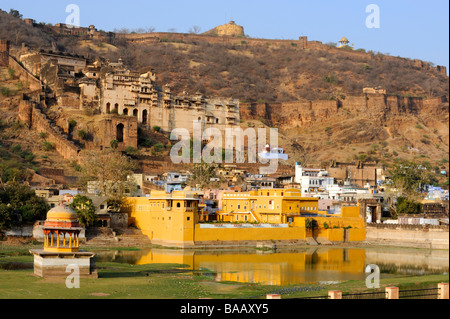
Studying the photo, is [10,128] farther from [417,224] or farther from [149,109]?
[417,224]

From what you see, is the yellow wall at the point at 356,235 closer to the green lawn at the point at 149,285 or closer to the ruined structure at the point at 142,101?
the green lawn at the point at 149,285

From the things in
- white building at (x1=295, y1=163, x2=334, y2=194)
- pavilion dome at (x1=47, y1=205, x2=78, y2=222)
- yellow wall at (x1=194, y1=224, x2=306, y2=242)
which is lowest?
yellow wall at (x1=194, y1=224, x2=306, y2=242)

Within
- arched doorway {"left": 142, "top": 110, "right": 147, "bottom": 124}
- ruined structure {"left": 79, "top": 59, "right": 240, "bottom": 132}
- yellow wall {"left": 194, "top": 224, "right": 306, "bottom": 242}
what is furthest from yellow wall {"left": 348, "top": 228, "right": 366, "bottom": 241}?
arched doorway {"left": 142, "top": 110, "right": 147, "bottom": 124}

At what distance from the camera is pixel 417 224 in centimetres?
5256

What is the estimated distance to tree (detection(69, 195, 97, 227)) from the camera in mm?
46938

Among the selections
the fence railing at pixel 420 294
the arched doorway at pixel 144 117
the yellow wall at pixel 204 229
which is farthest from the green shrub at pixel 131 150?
the fence railing at pixel 420 294

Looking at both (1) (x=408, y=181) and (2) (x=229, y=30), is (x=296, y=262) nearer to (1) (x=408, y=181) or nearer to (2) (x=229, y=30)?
(1) (x=408, y=181)

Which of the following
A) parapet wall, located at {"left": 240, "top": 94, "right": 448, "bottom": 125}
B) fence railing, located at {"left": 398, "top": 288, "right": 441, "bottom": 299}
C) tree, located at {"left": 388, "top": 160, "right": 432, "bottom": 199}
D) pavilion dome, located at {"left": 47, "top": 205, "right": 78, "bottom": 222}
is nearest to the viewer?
fence railing, located at {"left": 398, "top": 288, "right": 441, "bottom": 299}

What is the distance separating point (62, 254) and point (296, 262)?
46.1 ft

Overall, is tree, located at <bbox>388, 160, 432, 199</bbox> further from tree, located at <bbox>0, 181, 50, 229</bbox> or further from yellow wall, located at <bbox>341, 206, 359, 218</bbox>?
tree, located at <bbox>0, 181, 50, 229</bbox>

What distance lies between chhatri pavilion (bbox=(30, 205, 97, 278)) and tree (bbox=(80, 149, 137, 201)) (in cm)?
1974

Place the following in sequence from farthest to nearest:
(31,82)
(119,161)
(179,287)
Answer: (31,82)
(119,161)
(179,287)
